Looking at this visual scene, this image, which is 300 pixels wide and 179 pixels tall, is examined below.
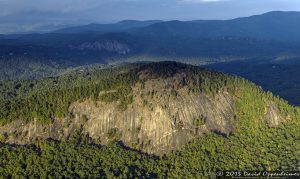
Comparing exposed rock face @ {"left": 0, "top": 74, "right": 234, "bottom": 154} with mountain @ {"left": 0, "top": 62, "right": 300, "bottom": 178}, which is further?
exposed rock face @ {"left": 0, "top": 74, "right": 234, "bottom": 154}

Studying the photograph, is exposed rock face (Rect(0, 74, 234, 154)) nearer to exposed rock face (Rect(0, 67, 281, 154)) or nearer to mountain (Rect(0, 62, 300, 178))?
exposed rock face (Rect(0, 67, 281, 154))

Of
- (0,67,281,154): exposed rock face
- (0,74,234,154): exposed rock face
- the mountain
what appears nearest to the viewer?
the mountain

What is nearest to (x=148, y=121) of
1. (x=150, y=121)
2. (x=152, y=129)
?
(x=150, y=121)

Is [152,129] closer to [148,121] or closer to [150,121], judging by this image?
[150,121]

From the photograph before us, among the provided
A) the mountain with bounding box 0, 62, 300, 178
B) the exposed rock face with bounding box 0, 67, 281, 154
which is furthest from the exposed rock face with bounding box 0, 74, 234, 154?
the mountain with bounding box 0, 62, 300, 178

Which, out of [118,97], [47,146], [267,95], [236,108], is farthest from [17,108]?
[267,95]

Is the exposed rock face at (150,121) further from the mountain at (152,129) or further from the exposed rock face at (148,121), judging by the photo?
the mountain at (152,129)

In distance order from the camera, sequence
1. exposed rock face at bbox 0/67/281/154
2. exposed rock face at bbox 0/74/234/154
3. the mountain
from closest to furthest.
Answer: the mountain
exposed rock face at bbox 0/74/234/154
exposed rock face at bbox 0/67/281/154

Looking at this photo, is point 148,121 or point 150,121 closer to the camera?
point 150,121

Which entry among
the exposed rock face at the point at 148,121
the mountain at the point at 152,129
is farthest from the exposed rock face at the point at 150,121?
the mountain at the point at 152,129
